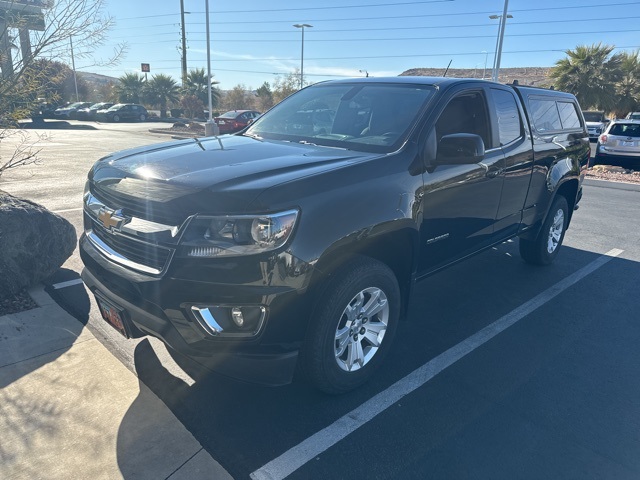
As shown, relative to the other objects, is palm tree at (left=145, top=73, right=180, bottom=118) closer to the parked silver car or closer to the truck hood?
the parked silver car

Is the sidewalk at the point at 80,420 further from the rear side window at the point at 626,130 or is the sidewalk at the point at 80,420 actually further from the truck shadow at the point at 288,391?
the rear side window at the point at 626,130

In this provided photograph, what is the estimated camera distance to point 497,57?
949 inches

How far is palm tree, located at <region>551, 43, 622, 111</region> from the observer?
99.8ft

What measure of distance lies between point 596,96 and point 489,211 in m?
33.1

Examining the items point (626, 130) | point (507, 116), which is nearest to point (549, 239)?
point (507, 116)

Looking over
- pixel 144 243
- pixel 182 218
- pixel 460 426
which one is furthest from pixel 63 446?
pixel 460 426

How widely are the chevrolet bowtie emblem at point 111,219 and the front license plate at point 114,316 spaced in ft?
1.48

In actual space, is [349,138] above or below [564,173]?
above

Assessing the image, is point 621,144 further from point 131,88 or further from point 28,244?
point 131,88

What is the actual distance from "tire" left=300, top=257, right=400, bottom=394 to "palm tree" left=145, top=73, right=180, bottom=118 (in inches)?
1811

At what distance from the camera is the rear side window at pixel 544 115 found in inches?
192

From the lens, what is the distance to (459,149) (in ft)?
10.6

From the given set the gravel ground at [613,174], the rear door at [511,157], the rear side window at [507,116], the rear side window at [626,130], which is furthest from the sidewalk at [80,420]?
the rear side window at [626,130]

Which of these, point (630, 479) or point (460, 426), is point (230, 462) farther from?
point (630, 479)
